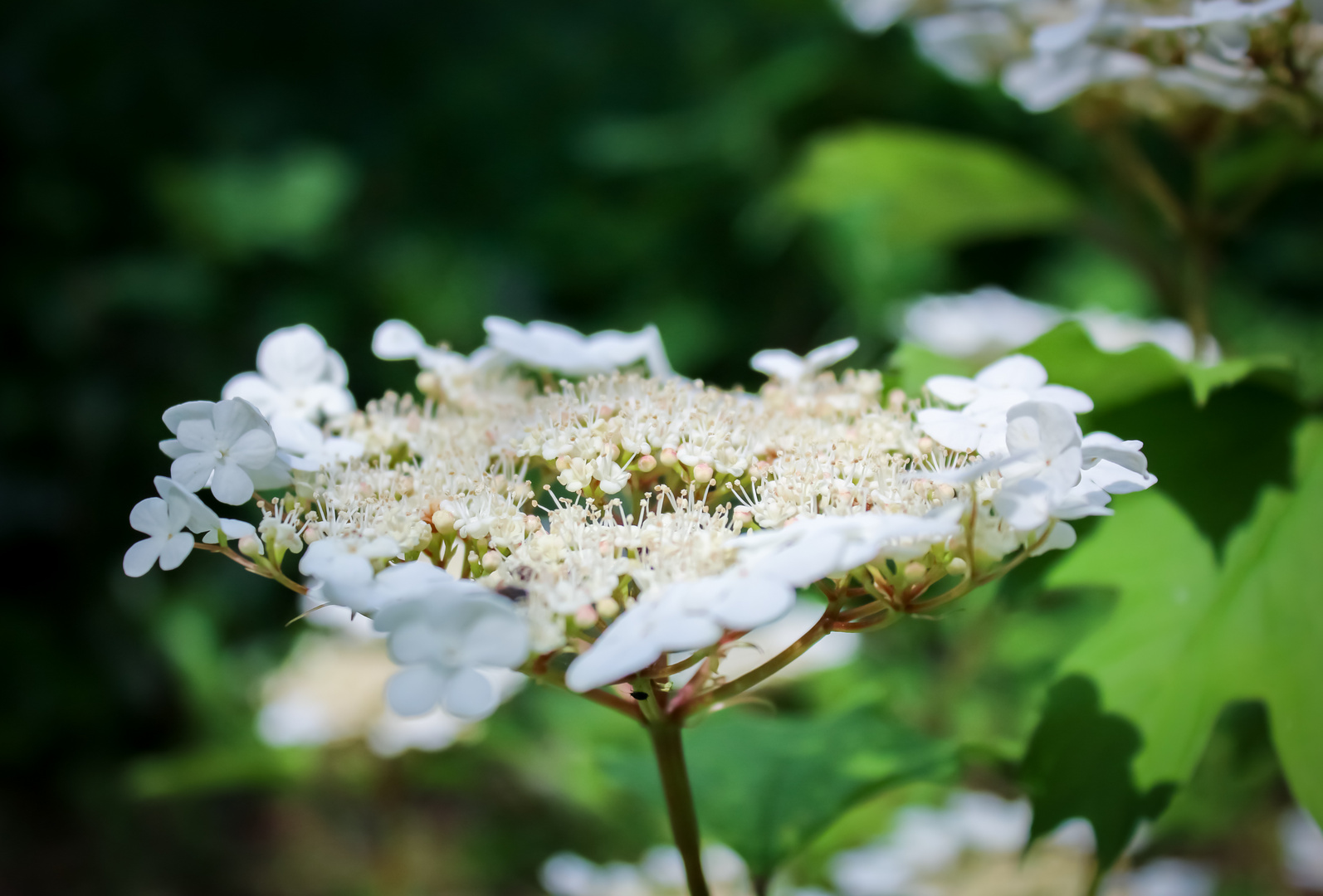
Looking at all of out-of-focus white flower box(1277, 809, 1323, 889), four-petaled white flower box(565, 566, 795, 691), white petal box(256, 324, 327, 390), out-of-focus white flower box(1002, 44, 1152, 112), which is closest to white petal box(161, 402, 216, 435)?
white petal box(256, 324, 327, 390)

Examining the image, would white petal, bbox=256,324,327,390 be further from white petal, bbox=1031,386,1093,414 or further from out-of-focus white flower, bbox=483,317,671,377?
white petal, bbox=1031,386,1093,414

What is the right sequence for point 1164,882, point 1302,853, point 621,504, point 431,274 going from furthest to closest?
point 431,274, point 1302,853, point 1164,882, point 621,504

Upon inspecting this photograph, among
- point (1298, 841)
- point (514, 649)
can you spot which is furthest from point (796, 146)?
point (514, 649)

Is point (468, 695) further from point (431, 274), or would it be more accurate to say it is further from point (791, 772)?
point (431, 274)

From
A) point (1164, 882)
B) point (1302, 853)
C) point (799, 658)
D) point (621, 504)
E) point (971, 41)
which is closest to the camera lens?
point (621, 504)

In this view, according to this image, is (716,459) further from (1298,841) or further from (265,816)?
(265,816)

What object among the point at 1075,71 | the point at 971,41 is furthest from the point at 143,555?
the point at 971,41
